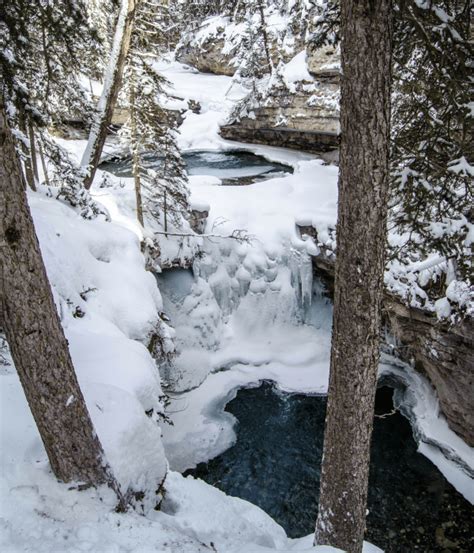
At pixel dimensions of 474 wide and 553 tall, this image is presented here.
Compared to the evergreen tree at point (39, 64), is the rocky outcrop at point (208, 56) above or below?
above

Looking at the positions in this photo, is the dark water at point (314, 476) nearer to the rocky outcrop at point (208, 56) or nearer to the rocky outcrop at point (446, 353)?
the rocky outcrop at point (446, 353)

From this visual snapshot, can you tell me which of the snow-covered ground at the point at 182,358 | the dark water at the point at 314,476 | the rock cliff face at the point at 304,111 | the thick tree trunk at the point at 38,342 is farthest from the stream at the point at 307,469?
the rock cliff face at the point at 304,111

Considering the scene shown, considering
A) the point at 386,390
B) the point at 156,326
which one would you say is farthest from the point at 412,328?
the point at 156,326

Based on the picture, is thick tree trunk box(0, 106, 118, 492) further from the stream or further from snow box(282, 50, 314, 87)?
snow box(282, 50, 314, 87)

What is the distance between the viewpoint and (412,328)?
10.1 meters

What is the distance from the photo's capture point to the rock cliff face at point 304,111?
754 inches

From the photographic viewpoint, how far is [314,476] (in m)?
9.36

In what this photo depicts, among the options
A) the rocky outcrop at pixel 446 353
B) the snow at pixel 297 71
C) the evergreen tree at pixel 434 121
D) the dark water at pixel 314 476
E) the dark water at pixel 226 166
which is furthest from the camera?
the snow at pixel 297 71

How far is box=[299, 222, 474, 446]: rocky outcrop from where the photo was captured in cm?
890

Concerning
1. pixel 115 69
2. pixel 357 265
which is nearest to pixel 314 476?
pixel 357 265

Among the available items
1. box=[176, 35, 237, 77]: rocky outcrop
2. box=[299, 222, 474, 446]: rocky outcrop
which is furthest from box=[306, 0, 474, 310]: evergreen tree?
box=[176, 35, 237, 77]: rocky outcrop

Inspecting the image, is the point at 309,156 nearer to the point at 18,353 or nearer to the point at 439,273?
the point at 439,273

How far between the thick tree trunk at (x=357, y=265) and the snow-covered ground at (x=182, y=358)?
121cm

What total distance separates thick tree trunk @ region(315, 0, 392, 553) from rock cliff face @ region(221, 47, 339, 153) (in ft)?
51.7
